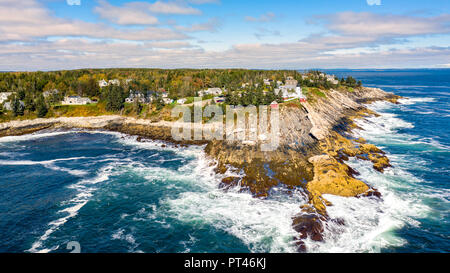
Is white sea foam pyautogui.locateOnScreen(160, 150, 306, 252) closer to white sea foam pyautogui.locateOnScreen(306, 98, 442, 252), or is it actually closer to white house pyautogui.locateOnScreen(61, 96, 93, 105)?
white sea foam pyautogui.locateOnScreen(306, 98, 442, 252)

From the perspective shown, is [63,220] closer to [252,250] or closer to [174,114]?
[252,250]

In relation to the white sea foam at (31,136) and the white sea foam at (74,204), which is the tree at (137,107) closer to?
the white sea foam at (31,136)

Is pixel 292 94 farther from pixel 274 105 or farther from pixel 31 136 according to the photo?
pixel 31 136

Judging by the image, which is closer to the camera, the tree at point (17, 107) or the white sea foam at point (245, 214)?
the white sea foam at point (245, 214)

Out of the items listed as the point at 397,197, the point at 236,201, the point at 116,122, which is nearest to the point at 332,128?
the point at 397,197

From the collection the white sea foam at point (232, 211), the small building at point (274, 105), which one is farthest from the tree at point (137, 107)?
the white sea foam at point (232, 211)

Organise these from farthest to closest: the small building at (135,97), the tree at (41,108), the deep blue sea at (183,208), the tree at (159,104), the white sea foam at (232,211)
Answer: the small building at (135,97), the tree at (159,104), the tree at (41,108), the white sea foam at (232,211), the deep blue sea at (183,208)

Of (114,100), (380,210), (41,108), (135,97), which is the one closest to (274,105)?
(380,210)
